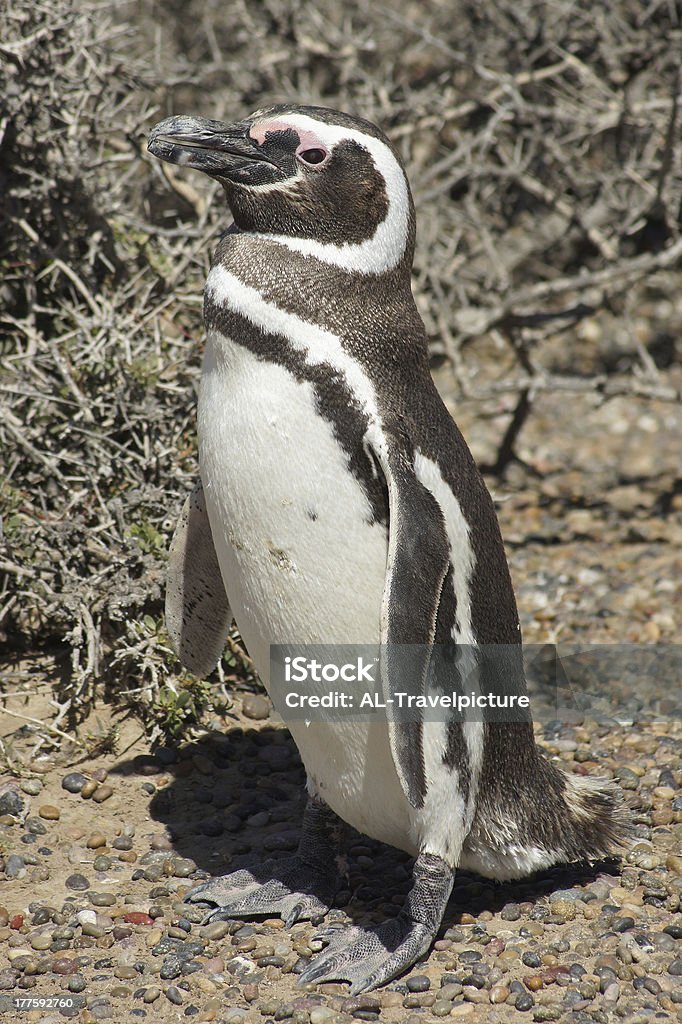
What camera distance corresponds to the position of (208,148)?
2604 mm

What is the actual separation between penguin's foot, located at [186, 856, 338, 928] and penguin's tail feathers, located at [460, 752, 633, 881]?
1.19 feet

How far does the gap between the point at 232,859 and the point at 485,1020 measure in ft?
2.98

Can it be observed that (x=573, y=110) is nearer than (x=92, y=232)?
No

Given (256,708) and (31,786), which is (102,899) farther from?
(256,708)

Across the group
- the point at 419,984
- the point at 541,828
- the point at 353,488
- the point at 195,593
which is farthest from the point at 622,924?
the point at 195,593

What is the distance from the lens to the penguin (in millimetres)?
2535

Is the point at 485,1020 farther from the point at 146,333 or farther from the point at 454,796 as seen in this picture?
the point at 146,333

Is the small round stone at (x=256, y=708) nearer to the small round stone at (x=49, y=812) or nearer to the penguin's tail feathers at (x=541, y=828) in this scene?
the small round stone at (x=49, y=812)

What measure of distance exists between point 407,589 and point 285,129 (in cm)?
103

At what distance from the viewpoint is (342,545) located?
257cm

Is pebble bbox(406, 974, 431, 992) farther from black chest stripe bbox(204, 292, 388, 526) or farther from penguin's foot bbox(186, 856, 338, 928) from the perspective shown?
black chest stripe bbox(204, 292, 388, 526)

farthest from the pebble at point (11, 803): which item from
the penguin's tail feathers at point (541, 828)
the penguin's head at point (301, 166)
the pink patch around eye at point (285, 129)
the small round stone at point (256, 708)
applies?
the pink patch around eye at point (285, 129)

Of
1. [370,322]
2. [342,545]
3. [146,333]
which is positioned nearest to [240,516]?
[342,545]

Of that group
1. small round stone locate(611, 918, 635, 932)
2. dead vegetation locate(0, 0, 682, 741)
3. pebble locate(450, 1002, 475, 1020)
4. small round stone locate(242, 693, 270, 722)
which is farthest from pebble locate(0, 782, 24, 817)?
small round stone locate(611, 918, 635, 932)
